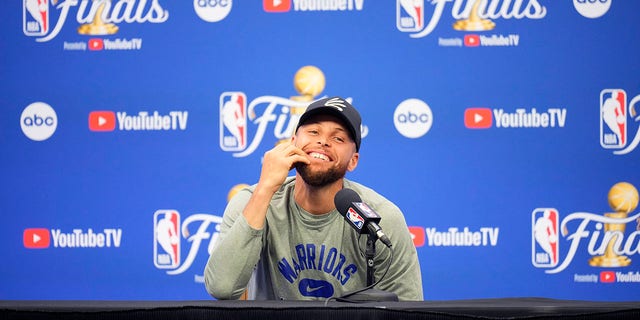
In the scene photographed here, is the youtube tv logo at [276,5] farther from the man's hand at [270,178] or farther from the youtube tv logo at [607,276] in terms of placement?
the youtube tv logo at [607,276]

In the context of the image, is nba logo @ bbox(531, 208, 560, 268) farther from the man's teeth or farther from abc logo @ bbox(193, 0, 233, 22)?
the man's teeth

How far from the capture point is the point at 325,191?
6.81ft

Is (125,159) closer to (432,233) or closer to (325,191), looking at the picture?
(432,233)

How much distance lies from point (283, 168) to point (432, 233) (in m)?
1.75

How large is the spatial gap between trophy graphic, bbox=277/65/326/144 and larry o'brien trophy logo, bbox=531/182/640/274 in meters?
1.11

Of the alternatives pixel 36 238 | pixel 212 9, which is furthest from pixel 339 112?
pixel 36 238

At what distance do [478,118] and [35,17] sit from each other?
206 centimetres

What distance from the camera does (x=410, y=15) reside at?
11.8 feet

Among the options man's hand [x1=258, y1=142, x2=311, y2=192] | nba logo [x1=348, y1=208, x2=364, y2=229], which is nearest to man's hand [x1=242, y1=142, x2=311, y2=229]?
man's hand [x1=258, y1=142, x2=311, y2=192]

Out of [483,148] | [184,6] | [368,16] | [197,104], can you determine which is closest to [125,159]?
[197,104]

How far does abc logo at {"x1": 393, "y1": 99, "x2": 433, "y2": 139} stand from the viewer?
11.8ft

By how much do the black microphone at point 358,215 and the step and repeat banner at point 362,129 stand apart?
184 cm

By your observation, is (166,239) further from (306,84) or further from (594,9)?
(594,9)

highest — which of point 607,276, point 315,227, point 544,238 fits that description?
point 315,227
